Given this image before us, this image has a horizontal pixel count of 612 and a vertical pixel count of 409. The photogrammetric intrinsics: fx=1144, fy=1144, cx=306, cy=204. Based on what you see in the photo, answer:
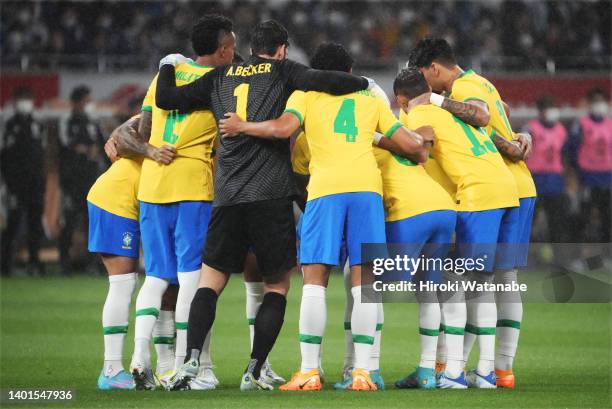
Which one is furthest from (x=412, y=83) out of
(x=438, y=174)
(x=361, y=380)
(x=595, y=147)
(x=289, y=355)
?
(x=595, y=147)

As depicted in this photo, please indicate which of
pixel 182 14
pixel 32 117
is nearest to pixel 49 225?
pixel 32 117

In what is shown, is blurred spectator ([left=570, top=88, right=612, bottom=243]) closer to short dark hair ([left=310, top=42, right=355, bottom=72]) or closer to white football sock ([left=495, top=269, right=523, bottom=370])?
white football sock ([left=495, top=269, right=523, bottom=370])

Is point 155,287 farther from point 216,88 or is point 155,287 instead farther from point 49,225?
point 49,225

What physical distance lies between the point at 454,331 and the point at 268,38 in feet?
7.68

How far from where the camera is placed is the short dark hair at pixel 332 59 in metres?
7.70

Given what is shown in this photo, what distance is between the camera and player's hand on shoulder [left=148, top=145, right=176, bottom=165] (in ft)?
25.8

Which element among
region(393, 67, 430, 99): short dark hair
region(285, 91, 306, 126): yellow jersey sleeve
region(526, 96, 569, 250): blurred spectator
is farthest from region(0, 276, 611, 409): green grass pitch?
region(526, 96, 569, 250): blurred spectator

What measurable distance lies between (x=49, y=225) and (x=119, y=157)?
35.9 ft

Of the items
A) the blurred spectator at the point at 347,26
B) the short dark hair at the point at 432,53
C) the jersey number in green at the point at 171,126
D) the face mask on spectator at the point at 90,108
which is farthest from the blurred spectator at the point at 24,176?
the short dark hair at the point at 432,53

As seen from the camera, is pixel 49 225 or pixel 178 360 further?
pixel 49 225

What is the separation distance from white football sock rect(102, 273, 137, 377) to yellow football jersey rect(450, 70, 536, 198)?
2732mm

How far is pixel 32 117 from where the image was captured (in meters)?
17.3

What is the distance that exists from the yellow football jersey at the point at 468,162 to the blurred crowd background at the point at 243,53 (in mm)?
6693

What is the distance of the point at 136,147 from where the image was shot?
8.03m
